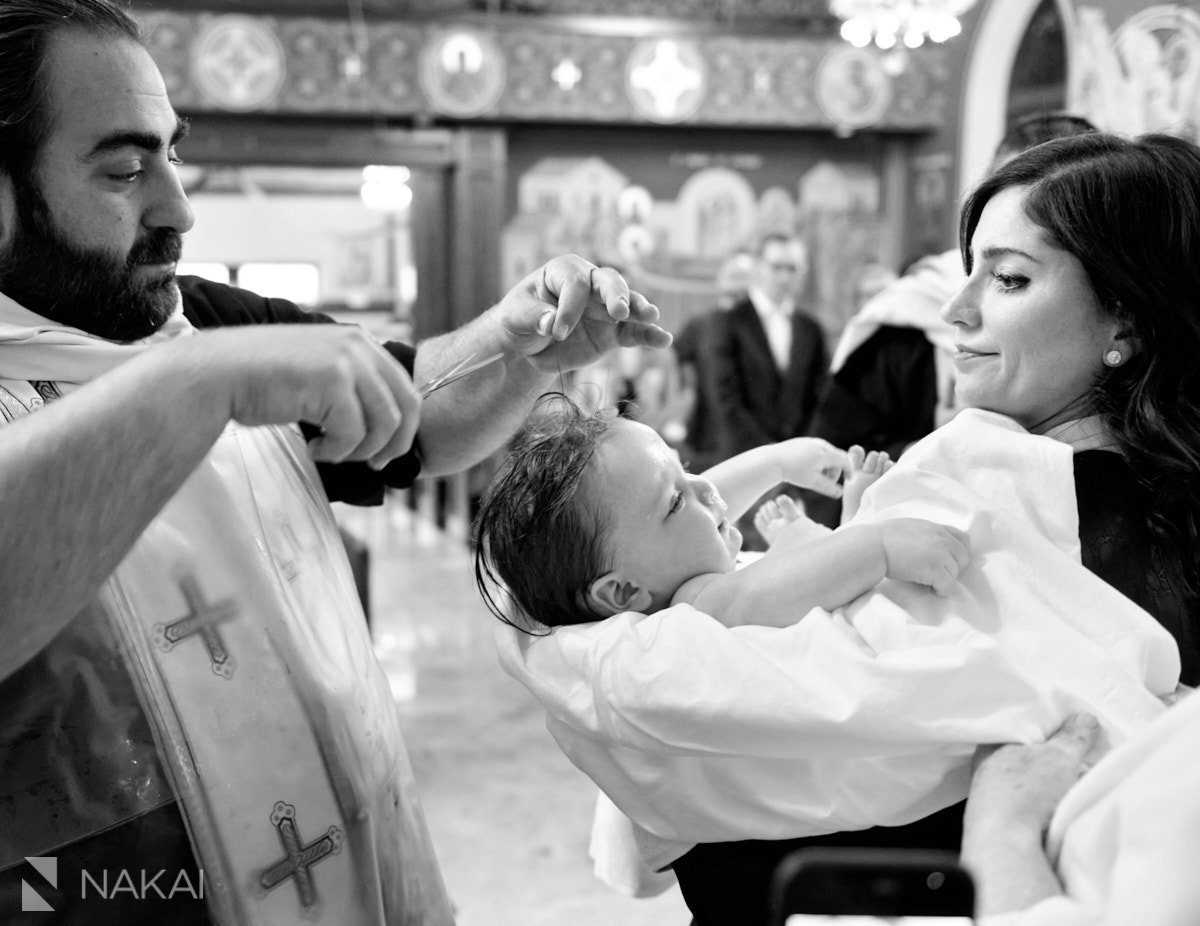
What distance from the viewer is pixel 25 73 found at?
55.6 inches

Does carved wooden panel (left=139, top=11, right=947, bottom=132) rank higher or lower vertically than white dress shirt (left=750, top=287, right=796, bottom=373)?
higher

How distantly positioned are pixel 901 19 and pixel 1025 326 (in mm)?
6036

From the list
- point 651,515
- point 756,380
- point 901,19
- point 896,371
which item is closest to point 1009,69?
point 901,19

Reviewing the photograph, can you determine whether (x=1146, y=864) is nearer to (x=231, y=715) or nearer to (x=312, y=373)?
(x=312, y=373)

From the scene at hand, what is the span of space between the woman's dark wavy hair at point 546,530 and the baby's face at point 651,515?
0.05 ft

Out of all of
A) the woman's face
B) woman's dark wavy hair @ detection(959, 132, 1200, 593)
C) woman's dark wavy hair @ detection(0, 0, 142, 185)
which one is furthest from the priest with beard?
woman's dark wavy hair @ detection(959, 132, 1200, 593)

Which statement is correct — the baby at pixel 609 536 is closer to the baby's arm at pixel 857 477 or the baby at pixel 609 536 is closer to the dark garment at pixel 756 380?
the baby's arm at pixel 857 477

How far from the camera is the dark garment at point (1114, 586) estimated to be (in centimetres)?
122

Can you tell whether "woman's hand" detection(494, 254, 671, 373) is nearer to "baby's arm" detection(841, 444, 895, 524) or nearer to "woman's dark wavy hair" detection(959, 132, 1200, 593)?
"baby's arm" detection(841, 444, 895, 524)

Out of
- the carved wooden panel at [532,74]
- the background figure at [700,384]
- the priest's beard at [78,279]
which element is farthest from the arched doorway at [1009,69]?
the priest's beard at [78,279]

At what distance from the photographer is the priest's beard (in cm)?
146

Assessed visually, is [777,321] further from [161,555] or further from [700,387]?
[161,555]

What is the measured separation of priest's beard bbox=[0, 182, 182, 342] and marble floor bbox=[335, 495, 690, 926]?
2371 millimetres

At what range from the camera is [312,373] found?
107cm
